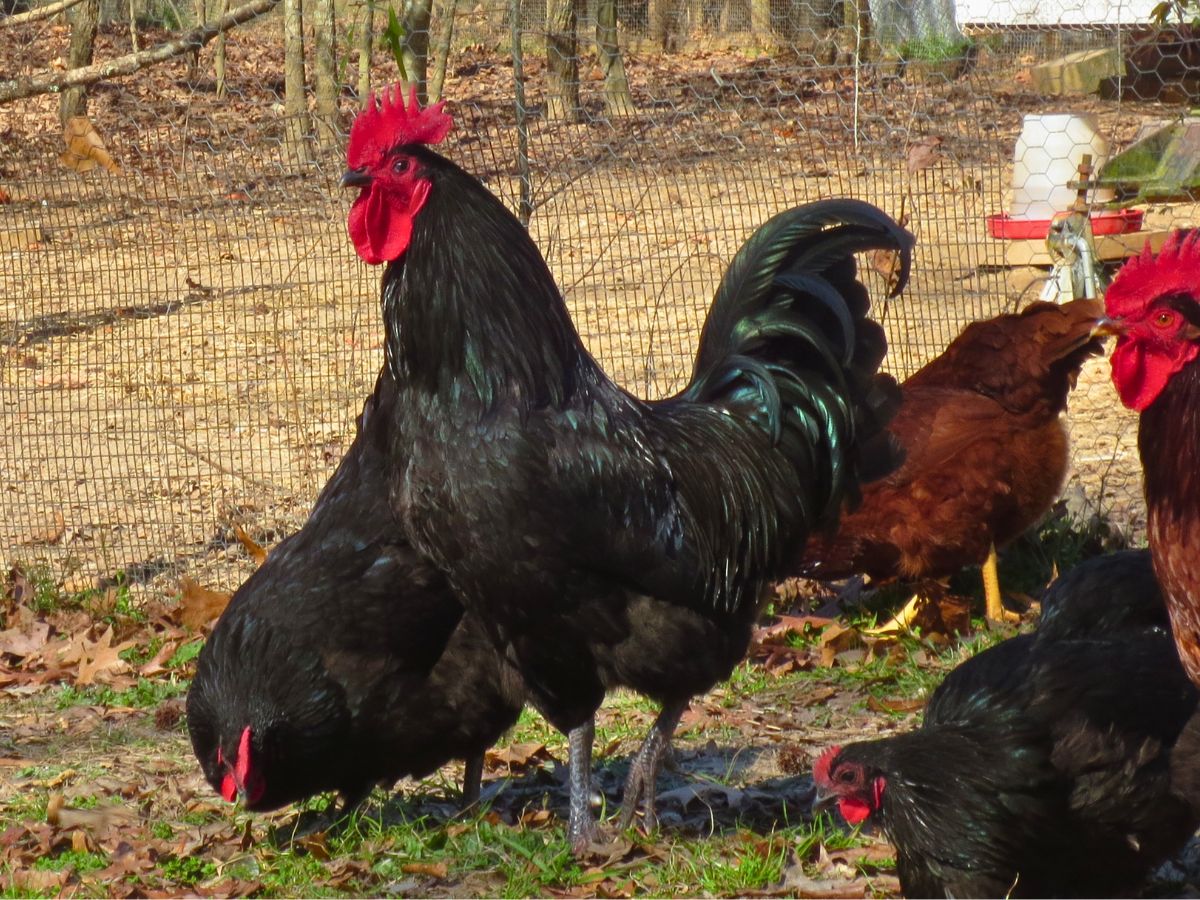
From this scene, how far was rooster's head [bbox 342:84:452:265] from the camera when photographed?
13.5 feet

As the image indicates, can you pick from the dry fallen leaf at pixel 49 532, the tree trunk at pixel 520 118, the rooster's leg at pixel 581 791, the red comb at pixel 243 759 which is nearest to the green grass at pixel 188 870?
the red comb at pixel 243 759

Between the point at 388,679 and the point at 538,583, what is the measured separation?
0.73 metres

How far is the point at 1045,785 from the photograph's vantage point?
379 centimetres

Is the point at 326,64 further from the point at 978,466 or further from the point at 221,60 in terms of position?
the point at 978,466

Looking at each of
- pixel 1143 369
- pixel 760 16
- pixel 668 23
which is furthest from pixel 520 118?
pixel 668 23

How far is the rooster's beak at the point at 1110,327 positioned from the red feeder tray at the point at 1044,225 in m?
5.00

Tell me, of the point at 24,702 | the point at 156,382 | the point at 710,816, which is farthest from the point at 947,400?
the point at 156,382

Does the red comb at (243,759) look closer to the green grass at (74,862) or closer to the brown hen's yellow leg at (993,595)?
the green grass at (74,862)

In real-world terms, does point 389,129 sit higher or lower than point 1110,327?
higher

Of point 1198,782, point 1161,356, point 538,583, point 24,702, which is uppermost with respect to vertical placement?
point 1161,356

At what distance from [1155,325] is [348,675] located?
259 centimetres

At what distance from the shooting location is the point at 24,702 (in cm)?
593

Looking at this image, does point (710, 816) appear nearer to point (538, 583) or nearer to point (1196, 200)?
point (538, 583)

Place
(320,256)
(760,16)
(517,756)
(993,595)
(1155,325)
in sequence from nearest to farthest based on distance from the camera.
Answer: (1155,325), (517,756), (993,595), (320,256), (760,16)
